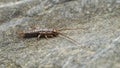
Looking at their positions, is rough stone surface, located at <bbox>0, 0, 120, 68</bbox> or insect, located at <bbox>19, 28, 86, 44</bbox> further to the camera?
insect, located at <bbox>19, 28, 86, 44</bbox>

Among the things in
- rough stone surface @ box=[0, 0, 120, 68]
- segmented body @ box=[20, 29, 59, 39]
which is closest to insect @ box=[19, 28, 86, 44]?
segmented body @ box=[20, 29, 59, 39]

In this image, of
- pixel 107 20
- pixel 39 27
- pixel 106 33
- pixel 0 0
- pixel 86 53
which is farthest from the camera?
pixel 0 0

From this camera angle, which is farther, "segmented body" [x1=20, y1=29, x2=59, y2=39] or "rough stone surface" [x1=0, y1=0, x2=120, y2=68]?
"segmented body" [x1=20, y1=29, x2=59, y2=39]

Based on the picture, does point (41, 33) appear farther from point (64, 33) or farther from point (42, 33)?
point (64, 33)

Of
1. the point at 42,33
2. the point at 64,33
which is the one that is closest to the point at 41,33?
the point at 42,33

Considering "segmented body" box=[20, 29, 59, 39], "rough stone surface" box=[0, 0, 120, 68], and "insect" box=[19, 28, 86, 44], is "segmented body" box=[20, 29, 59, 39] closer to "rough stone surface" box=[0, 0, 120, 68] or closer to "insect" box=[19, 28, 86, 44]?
"insect" box=[19, 28, 86, 44]

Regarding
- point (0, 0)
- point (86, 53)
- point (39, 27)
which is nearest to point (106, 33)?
point (86, 53)

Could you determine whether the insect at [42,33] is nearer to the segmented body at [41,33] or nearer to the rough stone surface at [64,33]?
the segmented body at [41,33]

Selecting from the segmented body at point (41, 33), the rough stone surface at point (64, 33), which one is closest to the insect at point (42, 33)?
the segmented body at point (41, 33)

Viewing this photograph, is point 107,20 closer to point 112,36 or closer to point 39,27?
point 112,36
